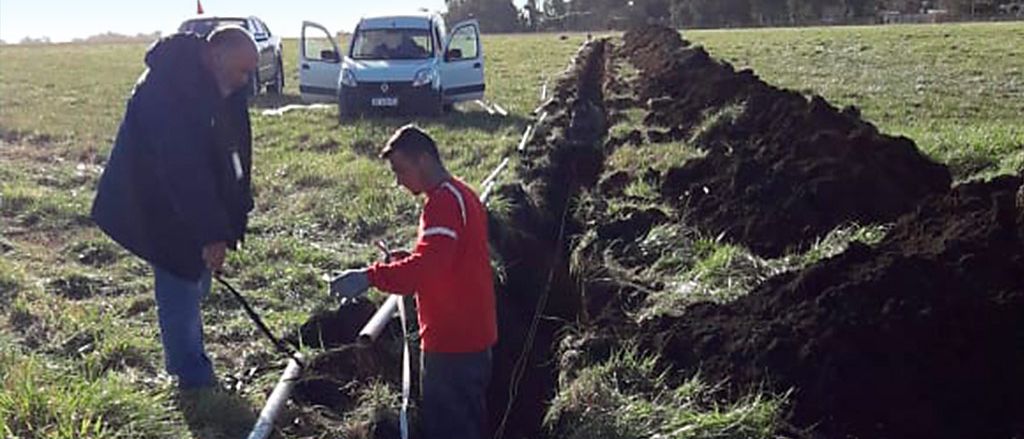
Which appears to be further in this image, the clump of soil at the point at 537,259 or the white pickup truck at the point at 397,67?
the white pickup truck at the point at 397,67

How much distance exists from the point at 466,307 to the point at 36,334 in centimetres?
Result: 297

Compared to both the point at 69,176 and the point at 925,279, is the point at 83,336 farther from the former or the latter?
the point at 69,176

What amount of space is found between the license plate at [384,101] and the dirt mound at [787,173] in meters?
5.33

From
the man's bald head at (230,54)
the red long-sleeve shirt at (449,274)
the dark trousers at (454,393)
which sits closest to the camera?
the red long-sleeve shirt at (449,274)

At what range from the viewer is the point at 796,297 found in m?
5.31

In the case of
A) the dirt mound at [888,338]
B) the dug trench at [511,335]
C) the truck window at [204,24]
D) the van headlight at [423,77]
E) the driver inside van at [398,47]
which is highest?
the truck window at [204,24]

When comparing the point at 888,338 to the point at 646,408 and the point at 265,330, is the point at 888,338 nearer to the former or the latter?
the point at 646,408

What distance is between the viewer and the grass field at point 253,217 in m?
4.70

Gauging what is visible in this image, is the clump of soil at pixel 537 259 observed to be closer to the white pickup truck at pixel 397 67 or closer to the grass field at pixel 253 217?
the grass field at pixel 253 217

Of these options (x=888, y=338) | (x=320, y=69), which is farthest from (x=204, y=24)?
(x=888, y=338)

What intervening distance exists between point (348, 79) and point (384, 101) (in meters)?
0.66

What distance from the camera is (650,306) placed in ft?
19.9

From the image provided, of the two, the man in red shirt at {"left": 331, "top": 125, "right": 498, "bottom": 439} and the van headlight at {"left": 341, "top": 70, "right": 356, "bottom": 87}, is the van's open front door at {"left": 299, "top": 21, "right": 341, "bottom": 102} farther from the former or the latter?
the man in red shirt at {"left": 331, "top": 125, "right": 498, "bottom": 439}

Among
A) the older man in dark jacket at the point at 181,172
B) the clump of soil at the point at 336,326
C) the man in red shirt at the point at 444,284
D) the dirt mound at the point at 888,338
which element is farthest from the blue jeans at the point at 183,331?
the dirt mound at the point at 888,338
